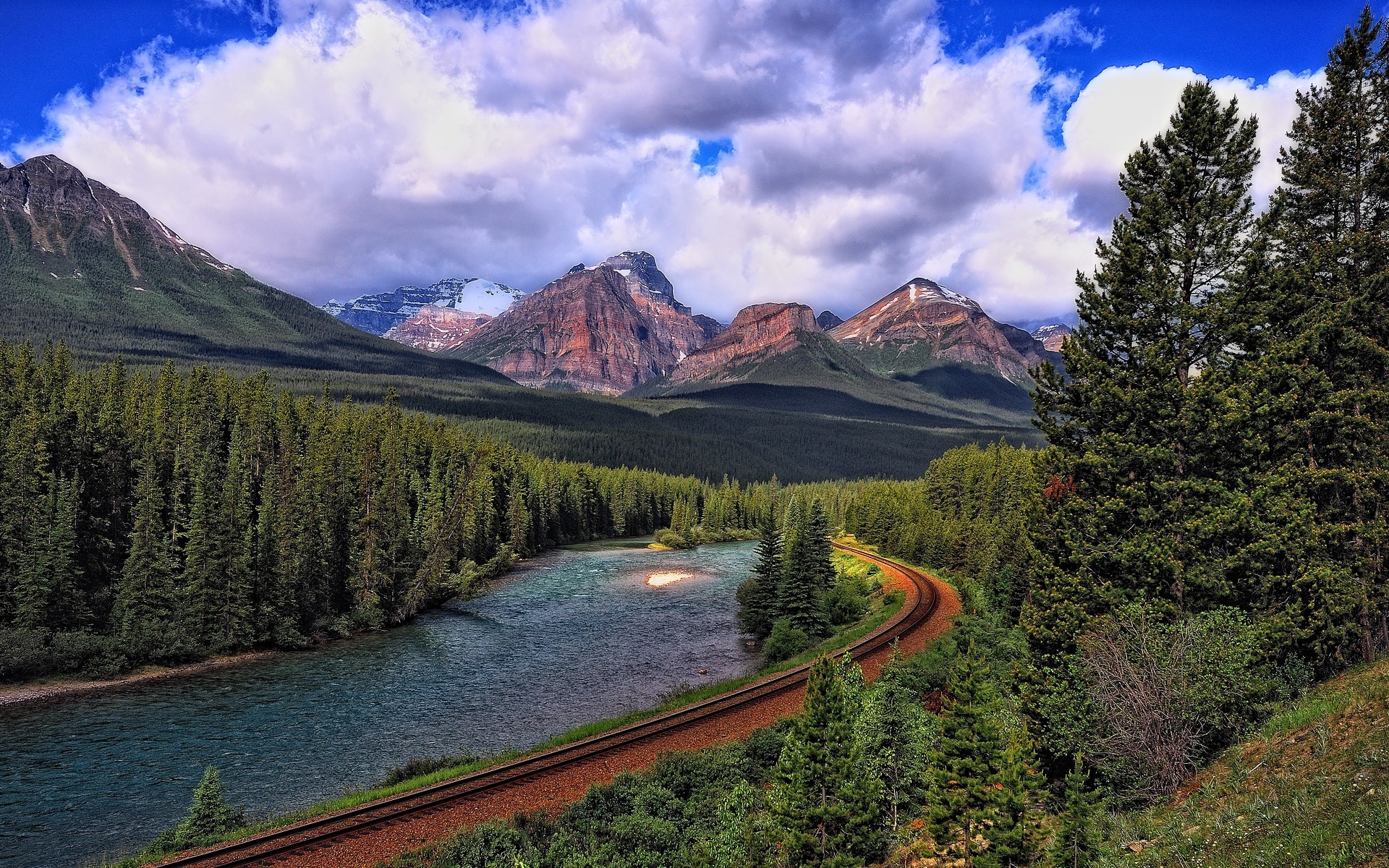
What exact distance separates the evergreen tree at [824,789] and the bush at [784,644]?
3176cm

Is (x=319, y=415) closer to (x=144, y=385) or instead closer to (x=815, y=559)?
(x=144, y=385)

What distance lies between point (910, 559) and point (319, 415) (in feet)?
250

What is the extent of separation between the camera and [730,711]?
31344 mm

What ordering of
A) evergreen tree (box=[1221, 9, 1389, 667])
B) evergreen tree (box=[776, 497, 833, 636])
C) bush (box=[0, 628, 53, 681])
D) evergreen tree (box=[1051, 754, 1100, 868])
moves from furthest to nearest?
1. evergreen tree (box=[776, 497, 833, 636])
2. bush (box=[0, 628, 53, 681])
3. evergreen tree (box=[1221, 9, 1389, 667])
4. evergreen tree (box=[1051, 754, 1100, 868])

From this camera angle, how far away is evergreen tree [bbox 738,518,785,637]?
5559 cm

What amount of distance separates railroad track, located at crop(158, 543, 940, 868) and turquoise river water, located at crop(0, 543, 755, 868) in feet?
21.6

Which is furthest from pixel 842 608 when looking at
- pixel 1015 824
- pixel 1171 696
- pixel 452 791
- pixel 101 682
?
pixel 101 682

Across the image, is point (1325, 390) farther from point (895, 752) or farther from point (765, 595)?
point (765, 595)

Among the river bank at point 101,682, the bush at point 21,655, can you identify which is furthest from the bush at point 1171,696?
the bush at point 21,655

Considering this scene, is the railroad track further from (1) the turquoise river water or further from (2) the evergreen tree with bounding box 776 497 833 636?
(2) the evergreen tree with bounding box 776 497 833 636

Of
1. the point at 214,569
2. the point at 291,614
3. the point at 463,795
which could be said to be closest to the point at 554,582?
the point at 291,614

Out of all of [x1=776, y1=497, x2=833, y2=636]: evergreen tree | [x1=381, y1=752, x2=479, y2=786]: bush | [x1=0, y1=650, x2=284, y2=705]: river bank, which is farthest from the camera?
[x1=776, y1=497, x2=833, y2=636]: evergreen tree

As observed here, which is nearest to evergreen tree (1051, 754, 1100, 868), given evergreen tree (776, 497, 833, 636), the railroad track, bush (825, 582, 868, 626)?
the railroad track

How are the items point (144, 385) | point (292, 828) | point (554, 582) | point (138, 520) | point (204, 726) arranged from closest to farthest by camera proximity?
point (292, 828) < point (204, 726) < point (138, 520) < point (144, 385) < point (554, 582)
